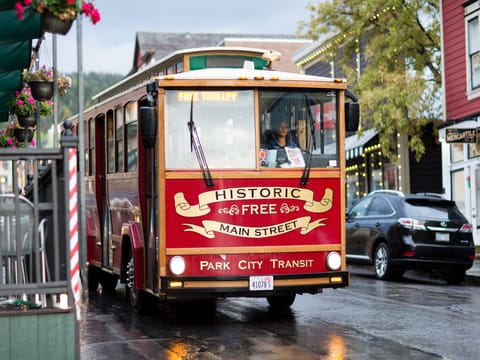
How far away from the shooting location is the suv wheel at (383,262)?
18547 millimetres

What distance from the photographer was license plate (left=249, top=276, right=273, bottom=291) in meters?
11.3

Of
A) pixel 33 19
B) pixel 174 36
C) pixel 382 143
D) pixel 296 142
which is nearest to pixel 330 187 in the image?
pixel 296 142

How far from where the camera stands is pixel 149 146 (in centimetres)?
1109

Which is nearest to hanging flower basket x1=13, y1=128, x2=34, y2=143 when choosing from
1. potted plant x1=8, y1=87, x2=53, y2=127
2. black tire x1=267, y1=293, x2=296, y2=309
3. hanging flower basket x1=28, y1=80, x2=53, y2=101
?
potted plant x1=8, y1=87, x2=53, y2=127

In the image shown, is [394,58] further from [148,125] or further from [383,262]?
[148,125]

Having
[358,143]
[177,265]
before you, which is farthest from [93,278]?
[358,143]

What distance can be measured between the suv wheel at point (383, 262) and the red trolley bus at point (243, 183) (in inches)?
276

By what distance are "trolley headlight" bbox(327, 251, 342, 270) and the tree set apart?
17.3 m

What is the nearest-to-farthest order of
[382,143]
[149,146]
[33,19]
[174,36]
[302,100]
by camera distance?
[33,19] < [149,146] < [302,100] < [382,143] < [174,36]

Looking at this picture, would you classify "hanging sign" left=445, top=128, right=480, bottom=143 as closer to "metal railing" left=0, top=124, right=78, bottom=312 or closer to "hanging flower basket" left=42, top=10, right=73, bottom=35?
"hanging flower basket" left=42, top=10, right=73, bottom=35

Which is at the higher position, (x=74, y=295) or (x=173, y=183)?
(x=173, y=183)

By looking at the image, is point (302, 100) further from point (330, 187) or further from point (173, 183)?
point (173, 183)

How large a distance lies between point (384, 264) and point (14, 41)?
985 centimetres

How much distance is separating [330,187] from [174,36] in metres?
70.9
